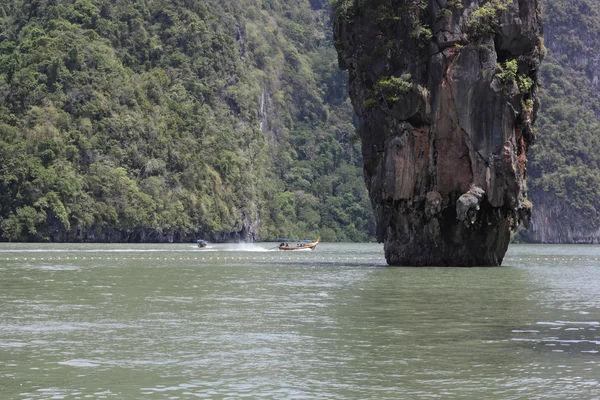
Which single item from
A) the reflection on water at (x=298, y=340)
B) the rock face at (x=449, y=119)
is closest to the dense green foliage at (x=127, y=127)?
the rock face at (x=449, y=119)

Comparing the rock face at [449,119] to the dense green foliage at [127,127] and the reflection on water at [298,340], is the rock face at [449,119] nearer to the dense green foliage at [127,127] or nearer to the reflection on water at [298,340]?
the reflection on water at [298,340]

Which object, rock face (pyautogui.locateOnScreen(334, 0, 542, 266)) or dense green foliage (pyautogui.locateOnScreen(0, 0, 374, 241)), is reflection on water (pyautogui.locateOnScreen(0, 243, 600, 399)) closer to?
rock face (pyautogui.locateOnScreen(334, 0, 542, 266))

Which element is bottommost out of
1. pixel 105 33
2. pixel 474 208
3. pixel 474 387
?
pixel 474 387

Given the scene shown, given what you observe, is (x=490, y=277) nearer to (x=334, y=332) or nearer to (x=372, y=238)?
(x=334, y=332)

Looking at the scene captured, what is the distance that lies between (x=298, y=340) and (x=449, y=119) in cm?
3590

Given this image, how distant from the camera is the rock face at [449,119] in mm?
57844

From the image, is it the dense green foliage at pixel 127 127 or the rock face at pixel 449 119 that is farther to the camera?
the dense green foliage at pixel 127 127

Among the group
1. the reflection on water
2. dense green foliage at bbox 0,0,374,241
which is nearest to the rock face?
the reflection on water

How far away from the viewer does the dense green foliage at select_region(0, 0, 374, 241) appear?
12925 centimetres

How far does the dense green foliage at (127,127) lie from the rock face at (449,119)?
228ft

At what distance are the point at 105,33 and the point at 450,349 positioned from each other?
144 meters

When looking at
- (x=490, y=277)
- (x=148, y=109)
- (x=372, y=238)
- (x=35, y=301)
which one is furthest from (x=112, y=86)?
(x=35, y=301)

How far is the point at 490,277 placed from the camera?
49.4 m

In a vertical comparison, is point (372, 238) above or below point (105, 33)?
below
